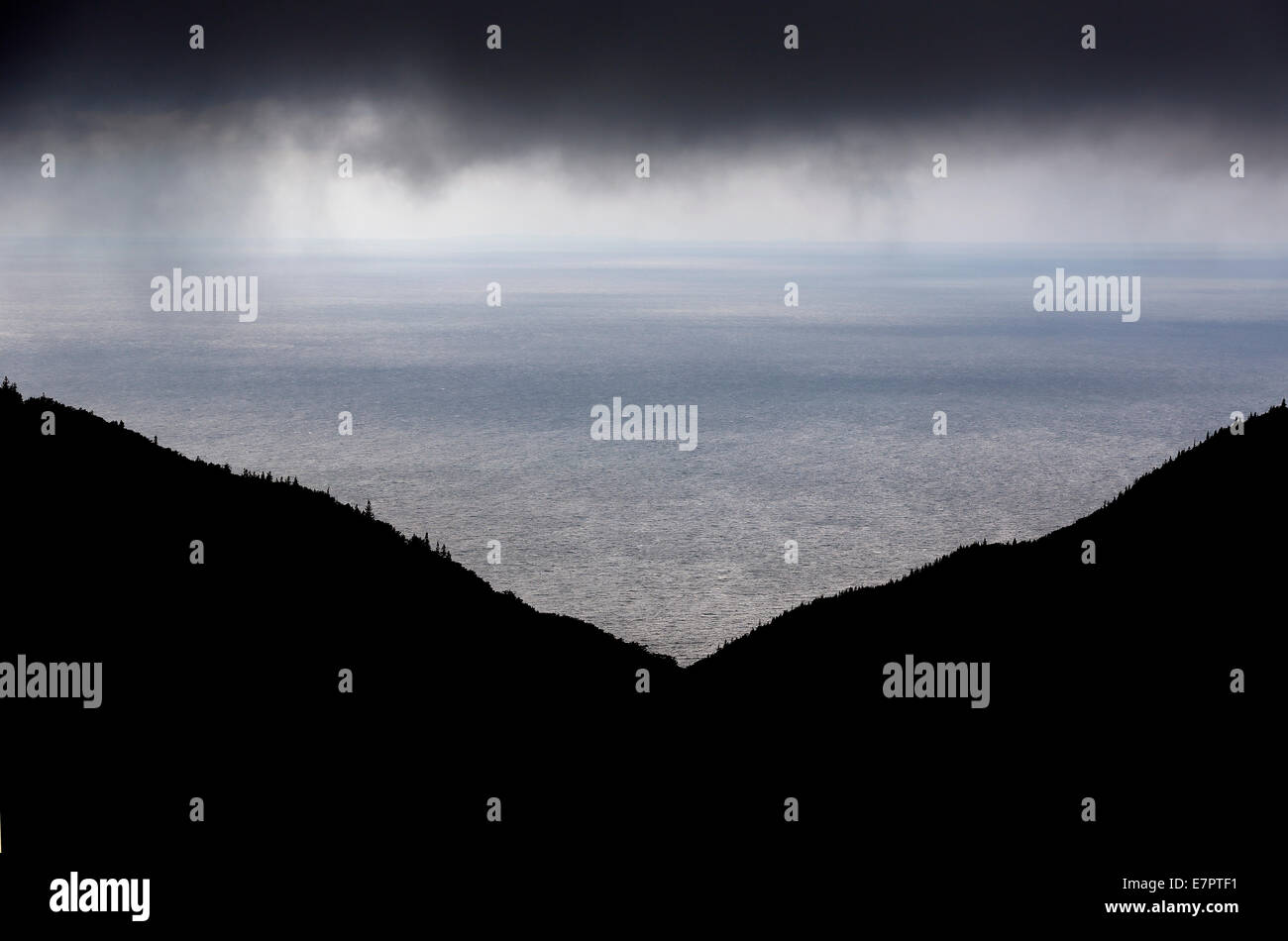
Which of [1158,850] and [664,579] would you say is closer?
[1158,850]

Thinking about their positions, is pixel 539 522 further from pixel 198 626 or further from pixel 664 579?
pixel 198 626

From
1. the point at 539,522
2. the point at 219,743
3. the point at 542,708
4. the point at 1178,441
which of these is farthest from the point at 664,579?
the point at 1178,441

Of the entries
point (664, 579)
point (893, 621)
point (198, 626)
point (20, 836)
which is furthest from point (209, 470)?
point (664, 579)
